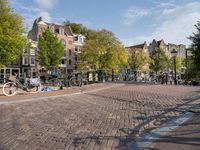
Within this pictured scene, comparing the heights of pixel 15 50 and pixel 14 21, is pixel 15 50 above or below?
below

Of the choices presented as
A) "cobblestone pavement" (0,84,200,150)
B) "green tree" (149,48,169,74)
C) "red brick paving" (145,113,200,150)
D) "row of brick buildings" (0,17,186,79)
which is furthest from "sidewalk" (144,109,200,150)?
"green tree" (149,48,169,74)

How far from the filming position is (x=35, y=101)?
35.2 feet

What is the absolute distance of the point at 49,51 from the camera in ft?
141

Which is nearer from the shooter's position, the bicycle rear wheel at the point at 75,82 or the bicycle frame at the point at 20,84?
the bicycle frame at the point at 20,84

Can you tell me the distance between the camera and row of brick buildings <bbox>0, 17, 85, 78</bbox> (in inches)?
1855

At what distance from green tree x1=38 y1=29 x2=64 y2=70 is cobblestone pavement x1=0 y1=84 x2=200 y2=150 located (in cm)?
3321

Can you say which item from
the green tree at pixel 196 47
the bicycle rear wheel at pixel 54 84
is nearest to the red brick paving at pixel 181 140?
the bicycle rear wheel at pixel 54 84

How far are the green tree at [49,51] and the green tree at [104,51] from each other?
16.7ft

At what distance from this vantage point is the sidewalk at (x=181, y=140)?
16.4 ft

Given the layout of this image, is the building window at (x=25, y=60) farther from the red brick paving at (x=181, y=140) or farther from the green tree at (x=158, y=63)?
the red brick paving at (x=181, y=140)

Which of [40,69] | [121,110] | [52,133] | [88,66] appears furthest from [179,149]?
[40,69]

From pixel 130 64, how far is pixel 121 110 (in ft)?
160

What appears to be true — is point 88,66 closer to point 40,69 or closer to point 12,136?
point 40,69

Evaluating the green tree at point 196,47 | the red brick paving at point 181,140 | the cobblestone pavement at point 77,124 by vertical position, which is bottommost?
the red brick paving at point 181,140
